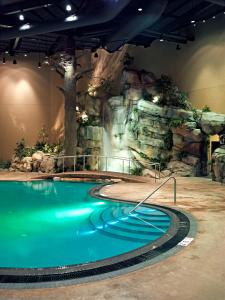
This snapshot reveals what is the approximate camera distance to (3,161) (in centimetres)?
1645

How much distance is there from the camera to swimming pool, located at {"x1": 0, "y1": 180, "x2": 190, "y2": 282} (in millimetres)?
3734

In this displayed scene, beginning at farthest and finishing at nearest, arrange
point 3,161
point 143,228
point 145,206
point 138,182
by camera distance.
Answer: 1. point 3,161
2. point 138,182
3. point 145,206
4. point 143,228

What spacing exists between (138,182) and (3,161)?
8605mm

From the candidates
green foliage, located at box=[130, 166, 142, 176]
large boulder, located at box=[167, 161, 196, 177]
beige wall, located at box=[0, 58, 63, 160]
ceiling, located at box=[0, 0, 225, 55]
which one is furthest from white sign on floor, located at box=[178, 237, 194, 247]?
beige wall, located at box=[0, 58, 63, 160]

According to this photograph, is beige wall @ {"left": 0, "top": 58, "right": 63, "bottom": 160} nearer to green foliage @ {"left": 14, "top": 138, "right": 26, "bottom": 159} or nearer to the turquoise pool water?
green foliage @ {"left": 14, "top": 138, "right": 26, "bottom": 159}

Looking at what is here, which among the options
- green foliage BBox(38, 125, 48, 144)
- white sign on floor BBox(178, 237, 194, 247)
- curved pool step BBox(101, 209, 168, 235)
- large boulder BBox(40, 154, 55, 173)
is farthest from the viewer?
green foliage BBox(38, 125, 48, 144)

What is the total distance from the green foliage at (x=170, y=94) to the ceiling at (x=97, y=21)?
181cm

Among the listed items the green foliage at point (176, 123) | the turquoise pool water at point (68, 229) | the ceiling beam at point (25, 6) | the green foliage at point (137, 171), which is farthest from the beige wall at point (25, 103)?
the turquoise pool water at point (68, 229)

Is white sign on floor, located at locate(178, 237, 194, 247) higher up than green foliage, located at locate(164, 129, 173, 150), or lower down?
lower down

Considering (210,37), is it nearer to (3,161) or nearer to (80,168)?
(80,168)

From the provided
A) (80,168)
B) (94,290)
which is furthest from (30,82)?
(94,290)

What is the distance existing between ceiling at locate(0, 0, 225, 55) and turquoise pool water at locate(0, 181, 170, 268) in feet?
16.2

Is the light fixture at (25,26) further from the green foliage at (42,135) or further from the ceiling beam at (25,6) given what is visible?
the green foliage at (42,135)

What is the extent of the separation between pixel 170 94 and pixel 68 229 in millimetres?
8967
